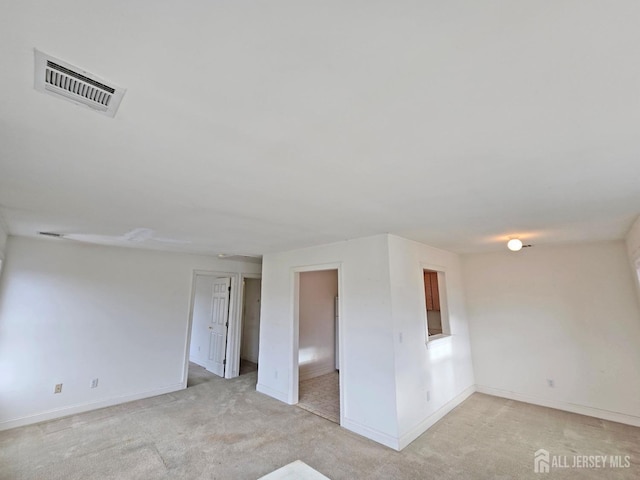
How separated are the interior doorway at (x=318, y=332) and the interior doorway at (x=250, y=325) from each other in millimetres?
1665

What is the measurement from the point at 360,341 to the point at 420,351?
2.62 feet

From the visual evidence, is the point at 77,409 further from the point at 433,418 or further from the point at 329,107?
the point at 329,107

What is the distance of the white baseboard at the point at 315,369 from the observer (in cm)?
545

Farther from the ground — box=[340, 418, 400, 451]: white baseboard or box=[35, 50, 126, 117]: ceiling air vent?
box=[35, 50, 126, 117]: ceiling air vent

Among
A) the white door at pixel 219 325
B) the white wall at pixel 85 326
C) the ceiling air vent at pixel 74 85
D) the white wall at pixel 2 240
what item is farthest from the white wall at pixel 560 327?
the white wall at pixel 2 240

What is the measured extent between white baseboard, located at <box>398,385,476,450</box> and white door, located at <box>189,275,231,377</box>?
3783 mm

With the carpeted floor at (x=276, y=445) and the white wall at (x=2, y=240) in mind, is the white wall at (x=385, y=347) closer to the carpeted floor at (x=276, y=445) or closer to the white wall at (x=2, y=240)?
the carpeted floor at (x=276, y=445)

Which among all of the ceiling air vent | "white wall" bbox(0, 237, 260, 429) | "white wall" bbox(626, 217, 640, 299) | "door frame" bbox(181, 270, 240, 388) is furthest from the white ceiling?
"door frame" bbox(181, 270, 240, 388)

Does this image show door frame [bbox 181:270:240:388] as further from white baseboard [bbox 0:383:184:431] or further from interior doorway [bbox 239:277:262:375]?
interior doorway [bbox 239:277:262:375]

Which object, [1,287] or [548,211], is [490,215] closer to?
[548,211]

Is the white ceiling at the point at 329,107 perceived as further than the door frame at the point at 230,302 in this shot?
No

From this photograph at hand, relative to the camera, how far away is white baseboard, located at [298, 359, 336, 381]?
215 inches

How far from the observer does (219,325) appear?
5.86 metres

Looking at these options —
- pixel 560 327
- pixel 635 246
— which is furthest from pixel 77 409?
pixel 635 246
